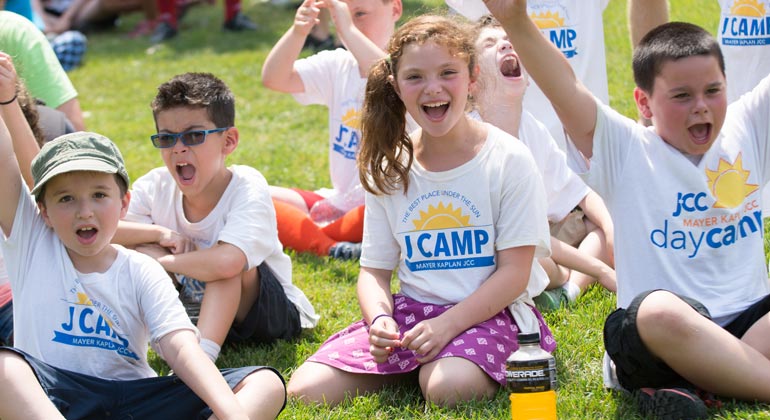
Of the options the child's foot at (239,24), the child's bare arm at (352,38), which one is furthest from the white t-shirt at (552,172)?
the child's foot at (239,24)

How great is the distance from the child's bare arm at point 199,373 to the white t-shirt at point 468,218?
2.98ft

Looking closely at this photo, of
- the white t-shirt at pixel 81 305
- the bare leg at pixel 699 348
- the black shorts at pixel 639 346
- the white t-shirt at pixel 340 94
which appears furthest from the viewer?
the white t-shirt at pixel 340 94

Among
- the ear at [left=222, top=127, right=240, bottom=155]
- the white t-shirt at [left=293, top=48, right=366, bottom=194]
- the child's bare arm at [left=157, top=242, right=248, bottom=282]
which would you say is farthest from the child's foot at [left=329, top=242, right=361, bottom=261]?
the child's bare arm at [left=157, top=242, right=248, bottom=282]

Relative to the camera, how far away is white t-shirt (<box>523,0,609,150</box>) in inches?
205

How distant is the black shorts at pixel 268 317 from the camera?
418cm

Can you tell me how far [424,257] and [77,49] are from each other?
833 centimetres

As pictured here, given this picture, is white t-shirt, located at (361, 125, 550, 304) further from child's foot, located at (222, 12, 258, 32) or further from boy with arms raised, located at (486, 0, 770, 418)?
child's foot, located at (222, 12, 258, 32)

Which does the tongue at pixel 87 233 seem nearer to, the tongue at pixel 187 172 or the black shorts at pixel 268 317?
the tongue at pixel 187 172

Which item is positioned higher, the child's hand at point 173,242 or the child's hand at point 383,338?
the child's hand at point 173,242

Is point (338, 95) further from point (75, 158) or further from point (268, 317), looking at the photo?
point (75, 158)

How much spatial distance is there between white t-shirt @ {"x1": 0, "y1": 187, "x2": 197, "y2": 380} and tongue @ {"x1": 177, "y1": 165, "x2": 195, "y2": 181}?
76cm

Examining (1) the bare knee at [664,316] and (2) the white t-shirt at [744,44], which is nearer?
(1) the bare knee at [664,316]

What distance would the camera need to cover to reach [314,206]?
5617 millimetres

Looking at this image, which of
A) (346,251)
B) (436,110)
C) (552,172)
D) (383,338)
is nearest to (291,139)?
(346,251)
